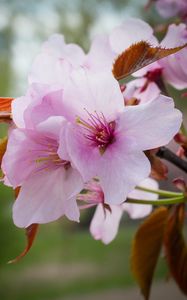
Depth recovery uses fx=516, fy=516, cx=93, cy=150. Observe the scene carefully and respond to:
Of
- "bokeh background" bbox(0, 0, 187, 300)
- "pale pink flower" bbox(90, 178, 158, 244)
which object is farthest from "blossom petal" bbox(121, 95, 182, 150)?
"bokeh background" bbox(0, 0, 187, 300)

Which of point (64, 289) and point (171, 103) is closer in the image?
point (171, 103)

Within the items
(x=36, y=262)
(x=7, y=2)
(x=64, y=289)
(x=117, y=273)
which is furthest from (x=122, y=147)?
(x=7, y=2)

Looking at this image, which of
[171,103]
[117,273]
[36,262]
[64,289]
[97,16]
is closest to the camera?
[171,103]

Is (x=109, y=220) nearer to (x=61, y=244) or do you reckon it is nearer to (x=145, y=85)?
(x=145, y=85)

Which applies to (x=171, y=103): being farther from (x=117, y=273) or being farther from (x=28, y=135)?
(x=117, y=273)

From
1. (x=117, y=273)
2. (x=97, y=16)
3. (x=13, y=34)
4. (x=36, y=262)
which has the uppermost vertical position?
(x=97, y=16)

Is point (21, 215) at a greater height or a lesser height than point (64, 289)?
greater

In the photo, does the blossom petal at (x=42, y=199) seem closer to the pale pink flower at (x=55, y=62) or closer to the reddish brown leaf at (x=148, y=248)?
the pale pink flower at (x=55, y=62)
